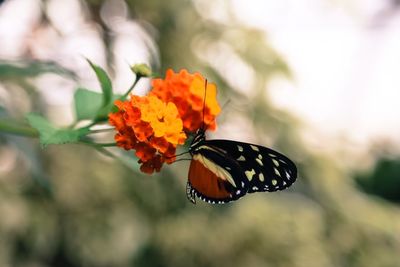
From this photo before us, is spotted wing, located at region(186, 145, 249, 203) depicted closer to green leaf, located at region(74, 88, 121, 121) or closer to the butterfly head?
the butterfly head

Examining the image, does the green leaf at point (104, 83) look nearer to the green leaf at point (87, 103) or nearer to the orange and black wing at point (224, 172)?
the green leaf at point (87, 103)

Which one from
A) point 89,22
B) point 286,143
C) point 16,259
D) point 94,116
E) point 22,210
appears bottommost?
point 16,259

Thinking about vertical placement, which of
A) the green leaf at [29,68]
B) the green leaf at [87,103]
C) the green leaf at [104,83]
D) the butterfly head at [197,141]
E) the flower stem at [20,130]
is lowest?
the green leaf at [29,68]

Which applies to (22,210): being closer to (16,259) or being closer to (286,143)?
(16,259)

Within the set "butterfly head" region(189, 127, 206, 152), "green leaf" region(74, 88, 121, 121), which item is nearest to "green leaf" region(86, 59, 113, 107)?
"green leaf" region(74, 88, 121, 121)

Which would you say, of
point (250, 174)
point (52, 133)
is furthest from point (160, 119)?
point (250, 174)

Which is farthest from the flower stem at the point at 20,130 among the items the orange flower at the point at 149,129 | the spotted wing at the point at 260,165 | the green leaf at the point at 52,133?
the spotted wing at the point at 260,165

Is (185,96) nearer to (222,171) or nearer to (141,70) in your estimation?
(141,70)

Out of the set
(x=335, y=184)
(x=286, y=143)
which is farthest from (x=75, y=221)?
(x=335, y=184)
